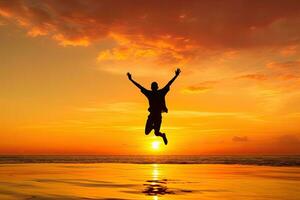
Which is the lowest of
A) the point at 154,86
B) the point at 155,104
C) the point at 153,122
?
the point at 153,122

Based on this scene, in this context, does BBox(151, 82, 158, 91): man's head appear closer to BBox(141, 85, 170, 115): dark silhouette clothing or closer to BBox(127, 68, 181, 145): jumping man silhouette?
BBox(127, 68, 181, 145): jumping man silhouette

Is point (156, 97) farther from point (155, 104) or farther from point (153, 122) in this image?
point (153, 122)

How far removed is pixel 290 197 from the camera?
1717cm

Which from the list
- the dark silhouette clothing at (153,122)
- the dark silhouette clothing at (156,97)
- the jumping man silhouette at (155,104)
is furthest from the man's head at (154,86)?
the dark silhouette clothing at (153,122)

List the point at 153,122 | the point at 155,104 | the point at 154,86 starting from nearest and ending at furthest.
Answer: the point at 154,86
the point at 155,104
the point at 153,122

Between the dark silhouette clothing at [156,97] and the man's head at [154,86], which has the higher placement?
the man's head at [154,86]

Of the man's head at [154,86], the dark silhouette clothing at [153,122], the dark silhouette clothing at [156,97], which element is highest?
the man's head at [154,86]

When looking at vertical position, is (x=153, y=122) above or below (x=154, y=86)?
below

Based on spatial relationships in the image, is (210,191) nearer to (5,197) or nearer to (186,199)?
(186,199)

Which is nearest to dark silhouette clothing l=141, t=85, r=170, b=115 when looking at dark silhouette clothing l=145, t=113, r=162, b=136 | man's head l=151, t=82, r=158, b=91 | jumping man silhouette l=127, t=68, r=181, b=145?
jumping man silhouette l=127, t=68, r=181, b=145

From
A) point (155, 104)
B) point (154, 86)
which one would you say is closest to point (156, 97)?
point (155, 104)

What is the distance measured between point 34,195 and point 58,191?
1678mm

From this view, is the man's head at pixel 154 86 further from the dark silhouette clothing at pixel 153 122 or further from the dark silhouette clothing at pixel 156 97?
the dark silhouette clothing at pixel 153 122

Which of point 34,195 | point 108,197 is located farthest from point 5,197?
point 108,197
